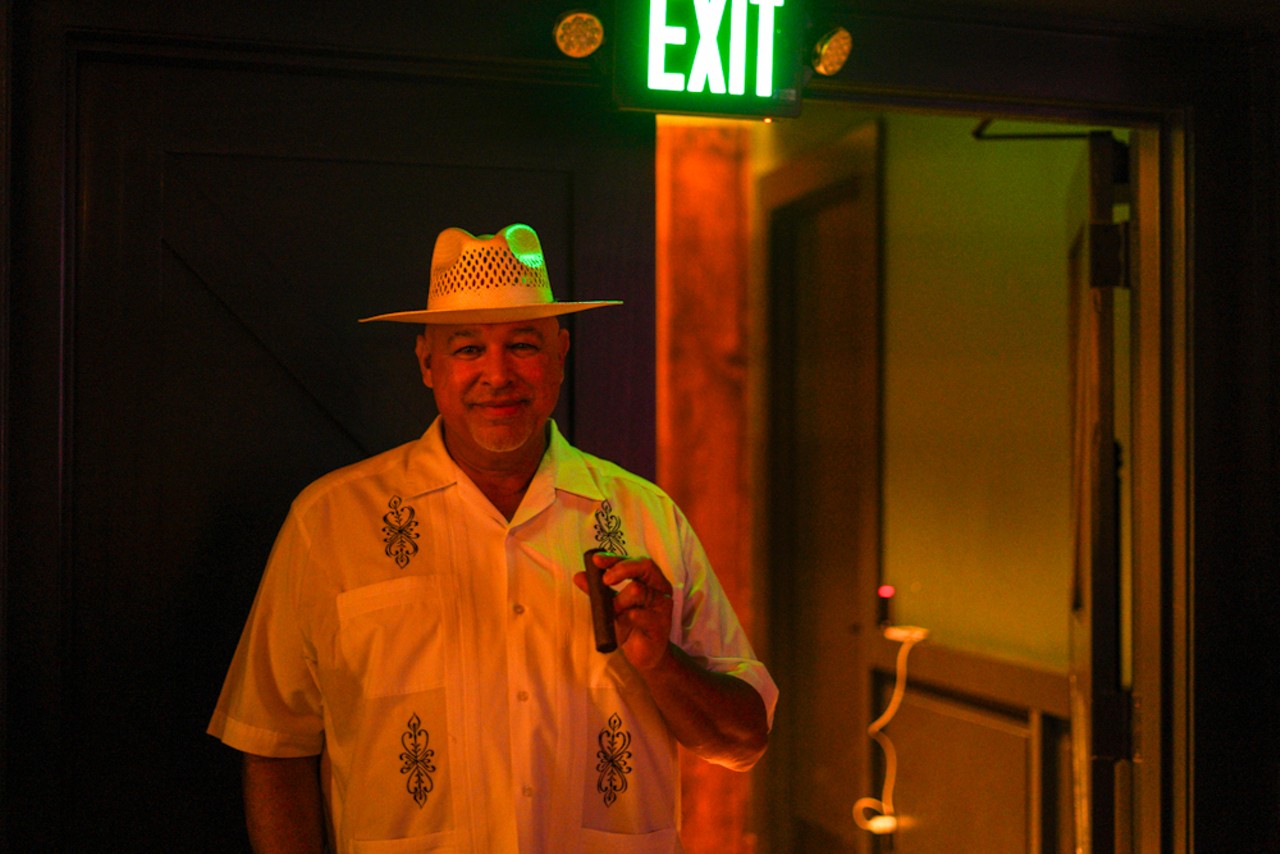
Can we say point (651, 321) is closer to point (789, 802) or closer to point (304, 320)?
point (304, 320)

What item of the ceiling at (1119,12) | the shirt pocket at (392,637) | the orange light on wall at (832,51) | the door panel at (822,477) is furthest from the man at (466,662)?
the door panel at (822,477)

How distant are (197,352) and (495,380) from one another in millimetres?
609

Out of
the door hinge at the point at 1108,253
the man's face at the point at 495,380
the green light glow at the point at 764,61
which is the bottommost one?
the man's face at the point at 495,380

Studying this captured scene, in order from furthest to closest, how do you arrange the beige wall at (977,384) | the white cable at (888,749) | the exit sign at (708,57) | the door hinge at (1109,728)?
the white cable at (888,749) < the beige wall at (977,384) < the door hinge at (1109,728) < the exit sign at (708,57)

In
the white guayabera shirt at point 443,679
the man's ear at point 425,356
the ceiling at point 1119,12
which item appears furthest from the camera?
the ceiling at point 1119,12

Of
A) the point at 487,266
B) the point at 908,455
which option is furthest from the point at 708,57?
the point at 908,455

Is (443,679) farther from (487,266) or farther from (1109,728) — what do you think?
(1109,728)

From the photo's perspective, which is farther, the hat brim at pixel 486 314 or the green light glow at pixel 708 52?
the green light glow at pixel 708 52

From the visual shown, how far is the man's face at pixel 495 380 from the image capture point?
1.76 m

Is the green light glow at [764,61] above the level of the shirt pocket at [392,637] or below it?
above

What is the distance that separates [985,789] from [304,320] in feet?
7.67

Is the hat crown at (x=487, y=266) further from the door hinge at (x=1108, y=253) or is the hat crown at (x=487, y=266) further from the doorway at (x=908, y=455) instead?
the doorway at (x=908, y=455)

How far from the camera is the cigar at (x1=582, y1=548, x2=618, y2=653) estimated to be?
5.06 feet

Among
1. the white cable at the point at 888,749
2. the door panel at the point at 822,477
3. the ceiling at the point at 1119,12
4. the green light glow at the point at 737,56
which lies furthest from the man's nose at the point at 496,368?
the door panel at the point at 822,477
